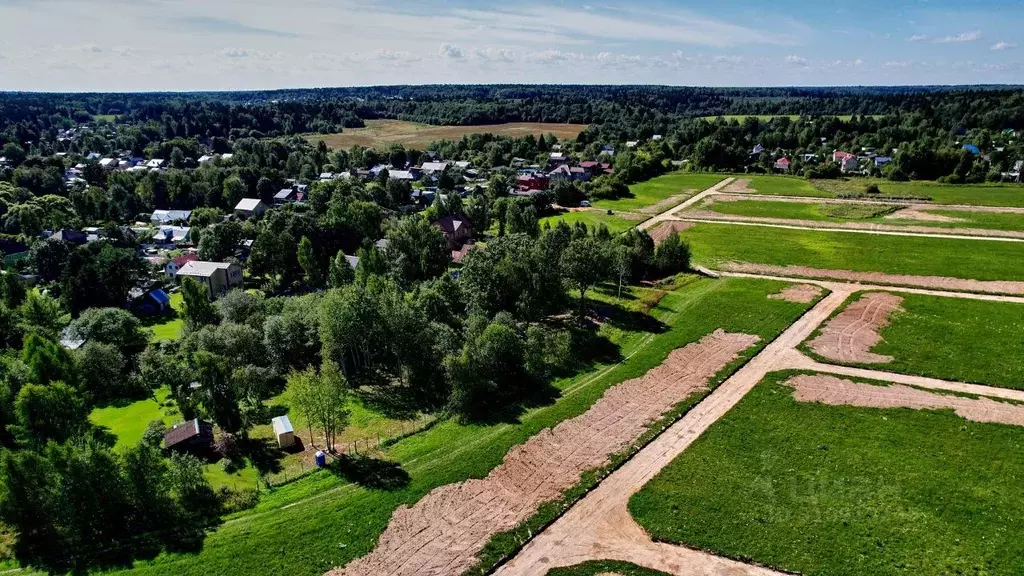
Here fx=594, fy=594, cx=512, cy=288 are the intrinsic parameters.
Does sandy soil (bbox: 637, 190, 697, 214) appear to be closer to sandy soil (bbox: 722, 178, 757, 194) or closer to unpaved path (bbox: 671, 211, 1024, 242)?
unpaved path (bbox: 671, 211, 1024, 242)

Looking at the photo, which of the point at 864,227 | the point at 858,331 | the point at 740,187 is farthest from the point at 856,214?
the point at 858,331

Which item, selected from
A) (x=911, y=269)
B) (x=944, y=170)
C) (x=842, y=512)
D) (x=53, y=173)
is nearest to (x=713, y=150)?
(x=944, y=170)

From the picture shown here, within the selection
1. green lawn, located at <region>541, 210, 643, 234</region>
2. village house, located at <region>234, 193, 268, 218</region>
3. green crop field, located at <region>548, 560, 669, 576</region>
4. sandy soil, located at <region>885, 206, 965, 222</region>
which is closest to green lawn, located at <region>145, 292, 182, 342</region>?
village house, located at <region>234, 193, 268, 218</region>

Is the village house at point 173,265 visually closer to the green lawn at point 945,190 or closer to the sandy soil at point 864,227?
the sandy soil at point 864,227

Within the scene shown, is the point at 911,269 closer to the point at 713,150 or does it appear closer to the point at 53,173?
the point at 713,150

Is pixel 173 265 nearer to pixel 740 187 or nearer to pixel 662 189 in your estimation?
pixel 662 189
